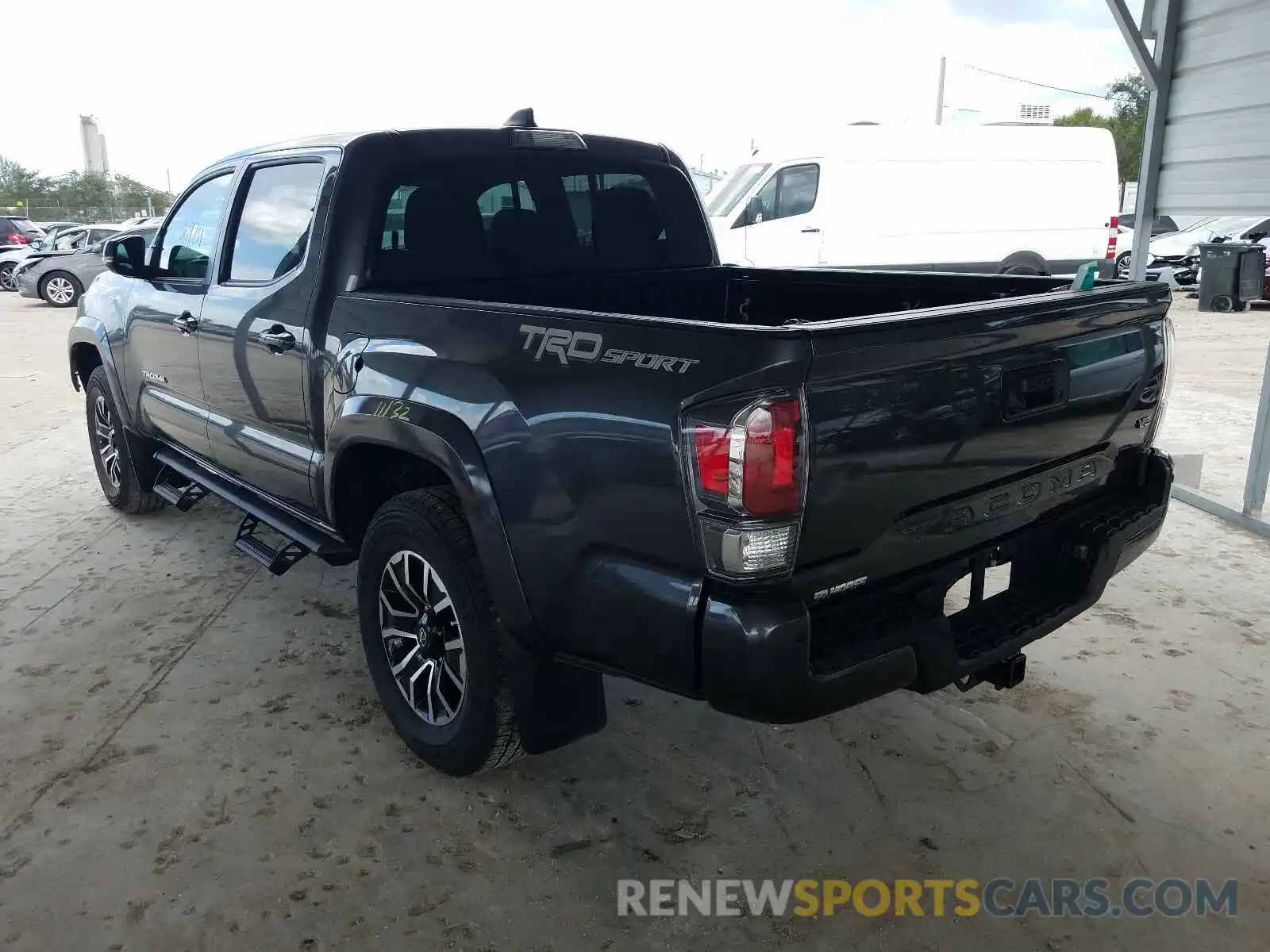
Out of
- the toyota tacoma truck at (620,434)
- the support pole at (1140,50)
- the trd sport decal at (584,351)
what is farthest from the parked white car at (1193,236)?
the trd sport decal at (584,351)

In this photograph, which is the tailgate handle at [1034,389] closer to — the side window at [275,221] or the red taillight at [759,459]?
the red taillight at [759,459]

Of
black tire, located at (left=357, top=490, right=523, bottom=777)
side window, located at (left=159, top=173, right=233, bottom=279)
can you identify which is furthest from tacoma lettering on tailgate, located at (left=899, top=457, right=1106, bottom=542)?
side window, located at (left=159, top=173, right=233, bottom=279)

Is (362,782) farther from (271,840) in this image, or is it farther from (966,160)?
(966,160)

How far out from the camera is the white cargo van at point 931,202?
42.7ft

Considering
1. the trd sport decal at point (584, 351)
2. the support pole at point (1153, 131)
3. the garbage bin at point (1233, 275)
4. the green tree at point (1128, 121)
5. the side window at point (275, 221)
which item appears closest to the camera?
the trd sport decal at point (584, 351)

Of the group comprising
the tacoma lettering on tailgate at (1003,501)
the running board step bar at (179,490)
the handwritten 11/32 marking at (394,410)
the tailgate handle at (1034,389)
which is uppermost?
the tailgate handle at (1034,389)

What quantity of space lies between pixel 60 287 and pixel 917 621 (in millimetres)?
19825

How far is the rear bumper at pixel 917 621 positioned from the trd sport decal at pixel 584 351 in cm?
51

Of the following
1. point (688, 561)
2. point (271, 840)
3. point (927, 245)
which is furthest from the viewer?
point (927, 245)

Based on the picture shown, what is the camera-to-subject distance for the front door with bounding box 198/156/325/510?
11.1ft

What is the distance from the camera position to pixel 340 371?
10.2ft

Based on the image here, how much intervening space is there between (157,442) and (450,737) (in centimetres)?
307

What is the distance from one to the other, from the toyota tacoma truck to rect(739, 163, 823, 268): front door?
918 centimetres

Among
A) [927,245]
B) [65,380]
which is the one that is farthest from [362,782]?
[927,245]
